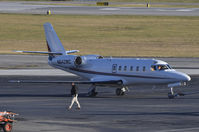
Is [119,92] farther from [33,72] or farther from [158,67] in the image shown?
[33,72]

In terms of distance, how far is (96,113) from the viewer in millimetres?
37500

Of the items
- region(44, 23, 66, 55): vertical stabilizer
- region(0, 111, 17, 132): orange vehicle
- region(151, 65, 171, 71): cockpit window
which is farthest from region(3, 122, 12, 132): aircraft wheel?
region(44, 23, 66, 55): vertical stabilizer

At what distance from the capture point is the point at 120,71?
46.3 metres

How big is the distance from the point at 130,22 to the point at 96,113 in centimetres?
8037

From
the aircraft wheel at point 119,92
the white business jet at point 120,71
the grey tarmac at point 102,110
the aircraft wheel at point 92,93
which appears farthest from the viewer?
the aircraft wheel at point 119,92

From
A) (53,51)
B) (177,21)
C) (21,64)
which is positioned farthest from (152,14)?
(53,51)

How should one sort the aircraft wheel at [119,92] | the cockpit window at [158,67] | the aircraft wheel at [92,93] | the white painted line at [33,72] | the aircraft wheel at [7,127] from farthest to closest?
the white painted line at [33,72] → the aircraft wheel at [119,92] → the aircraft wheel at [92,93] → the cockpit window at [158,67] → the aircraft wheel at [7,127]

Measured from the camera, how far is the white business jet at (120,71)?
4475 cm

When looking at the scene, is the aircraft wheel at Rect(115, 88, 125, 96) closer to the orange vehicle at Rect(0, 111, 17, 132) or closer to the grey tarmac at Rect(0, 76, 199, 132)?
the grey tarmac at Rect(0, 76, 199, 132)

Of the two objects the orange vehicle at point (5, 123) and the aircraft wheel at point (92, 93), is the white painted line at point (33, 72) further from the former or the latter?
the orange vehicle at point (5, 123)

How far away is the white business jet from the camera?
4475 centimetres

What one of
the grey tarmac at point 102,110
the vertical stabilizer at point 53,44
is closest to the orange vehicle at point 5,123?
the grey tarmac at point 102,110

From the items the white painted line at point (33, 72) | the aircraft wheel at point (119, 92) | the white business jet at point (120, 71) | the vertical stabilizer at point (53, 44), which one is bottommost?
the white painted line at point (33, 72)

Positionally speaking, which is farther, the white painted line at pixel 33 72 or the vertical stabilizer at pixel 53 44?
the white painted line at pixel 33 72
